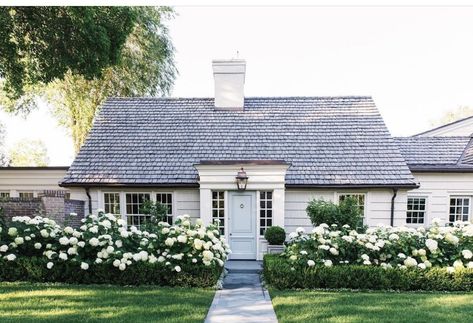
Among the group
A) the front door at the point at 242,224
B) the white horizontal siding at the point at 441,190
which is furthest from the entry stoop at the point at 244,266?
the white horizontal siding at the point at 441,190

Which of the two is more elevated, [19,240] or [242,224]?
[19,240]

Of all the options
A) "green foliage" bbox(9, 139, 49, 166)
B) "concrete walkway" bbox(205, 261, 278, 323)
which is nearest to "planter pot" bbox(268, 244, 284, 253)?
"concrete walkway" bbox(205, 261, 278, 323)

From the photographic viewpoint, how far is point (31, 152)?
39531mm

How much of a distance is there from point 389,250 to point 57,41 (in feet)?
35.5

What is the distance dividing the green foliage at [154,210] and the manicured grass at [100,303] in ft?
11.7

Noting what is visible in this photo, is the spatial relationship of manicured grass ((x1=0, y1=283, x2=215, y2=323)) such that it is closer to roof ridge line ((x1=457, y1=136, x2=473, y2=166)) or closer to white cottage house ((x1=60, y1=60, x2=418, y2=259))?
white cottage house ((x1=60, y1=60, x2=418, y2=259))

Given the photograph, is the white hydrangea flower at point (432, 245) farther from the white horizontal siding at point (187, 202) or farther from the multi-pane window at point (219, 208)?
the white horizontal siding at point (187, 202)

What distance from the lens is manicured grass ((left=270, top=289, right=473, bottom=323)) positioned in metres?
5.18

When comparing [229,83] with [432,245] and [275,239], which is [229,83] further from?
[432,245]

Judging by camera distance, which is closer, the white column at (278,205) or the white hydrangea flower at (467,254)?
the white hydrangea flower at (467,254)

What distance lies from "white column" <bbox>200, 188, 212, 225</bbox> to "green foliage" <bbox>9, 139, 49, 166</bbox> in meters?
36.9

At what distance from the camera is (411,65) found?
42.4 feet

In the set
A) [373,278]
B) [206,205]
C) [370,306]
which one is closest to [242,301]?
[370,306]

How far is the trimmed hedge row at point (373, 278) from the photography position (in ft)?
22.3
